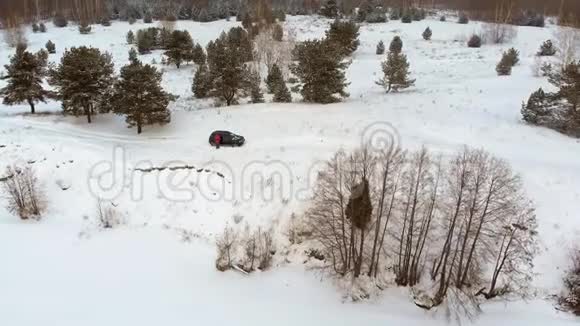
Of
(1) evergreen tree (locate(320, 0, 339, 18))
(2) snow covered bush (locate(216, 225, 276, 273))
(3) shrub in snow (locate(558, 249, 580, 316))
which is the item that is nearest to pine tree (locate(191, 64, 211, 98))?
(2) snow covered bush (locate(216, 225, 276, 273))

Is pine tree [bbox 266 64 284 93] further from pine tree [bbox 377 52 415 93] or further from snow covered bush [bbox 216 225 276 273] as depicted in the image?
snow covered bush [bbox 216 225 276 273]

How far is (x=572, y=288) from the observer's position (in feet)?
72.7

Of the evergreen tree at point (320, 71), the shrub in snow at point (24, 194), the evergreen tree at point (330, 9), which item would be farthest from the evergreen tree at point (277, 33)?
the shrub in snow at point (24, 194)

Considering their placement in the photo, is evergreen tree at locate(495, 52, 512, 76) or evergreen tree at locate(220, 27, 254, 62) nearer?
evergreen tree at locate(495, 52, 512, 76)

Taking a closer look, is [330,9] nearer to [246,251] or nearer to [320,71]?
[320,71]

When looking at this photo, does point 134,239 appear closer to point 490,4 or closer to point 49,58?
point 49,58

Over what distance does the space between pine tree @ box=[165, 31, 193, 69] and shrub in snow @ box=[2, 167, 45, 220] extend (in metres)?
27.0

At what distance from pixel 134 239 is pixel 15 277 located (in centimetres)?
671

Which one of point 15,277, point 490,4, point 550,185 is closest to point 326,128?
point 550,185

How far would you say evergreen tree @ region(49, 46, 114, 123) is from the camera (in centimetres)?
3591

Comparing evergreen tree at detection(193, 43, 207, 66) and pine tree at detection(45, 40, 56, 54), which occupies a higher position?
pine tree at detection(45, 40, 56, 54)

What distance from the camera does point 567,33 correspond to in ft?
161

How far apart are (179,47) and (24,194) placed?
29359mm
